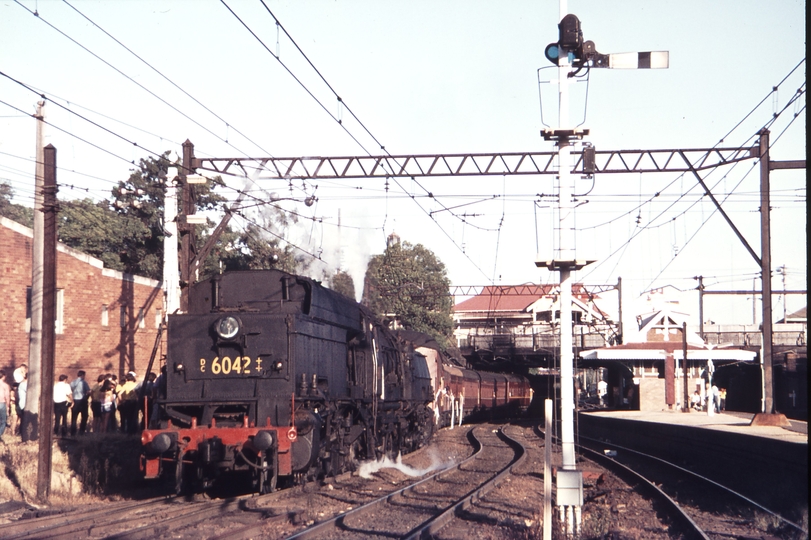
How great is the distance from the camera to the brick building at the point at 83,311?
71.7 ft

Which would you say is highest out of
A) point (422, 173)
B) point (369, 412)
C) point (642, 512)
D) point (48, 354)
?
point (422, 173)

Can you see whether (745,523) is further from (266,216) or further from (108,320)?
(266,216)

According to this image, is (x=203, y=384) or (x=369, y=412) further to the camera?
(x=369, y=412)

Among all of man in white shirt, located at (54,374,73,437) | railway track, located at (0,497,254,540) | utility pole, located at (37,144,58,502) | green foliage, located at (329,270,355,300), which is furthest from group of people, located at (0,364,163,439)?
green foliage, located at (329,270,355,300)

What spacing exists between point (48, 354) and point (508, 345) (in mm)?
41247

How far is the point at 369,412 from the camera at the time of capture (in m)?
16.8

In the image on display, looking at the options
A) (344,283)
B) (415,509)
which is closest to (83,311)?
(415,509)

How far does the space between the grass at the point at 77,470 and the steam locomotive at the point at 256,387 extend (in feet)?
6.51

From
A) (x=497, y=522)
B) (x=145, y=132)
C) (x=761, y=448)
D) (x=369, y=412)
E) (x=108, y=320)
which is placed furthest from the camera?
(x=108, y=320)

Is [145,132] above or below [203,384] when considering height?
above

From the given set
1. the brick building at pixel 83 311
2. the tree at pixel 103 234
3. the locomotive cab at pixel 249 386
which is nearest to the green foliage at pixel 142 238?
the tree at pixel 103 234

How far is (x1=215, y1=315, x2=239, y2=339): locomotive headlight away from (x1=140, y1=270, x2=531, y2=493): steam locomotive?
16 millimetres

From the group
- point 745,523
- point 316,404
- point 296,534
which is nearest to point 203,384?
point 316,404

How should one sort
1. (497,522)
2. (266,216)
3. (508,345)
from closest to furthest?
(497,522)
(266,216)
(508,345)
